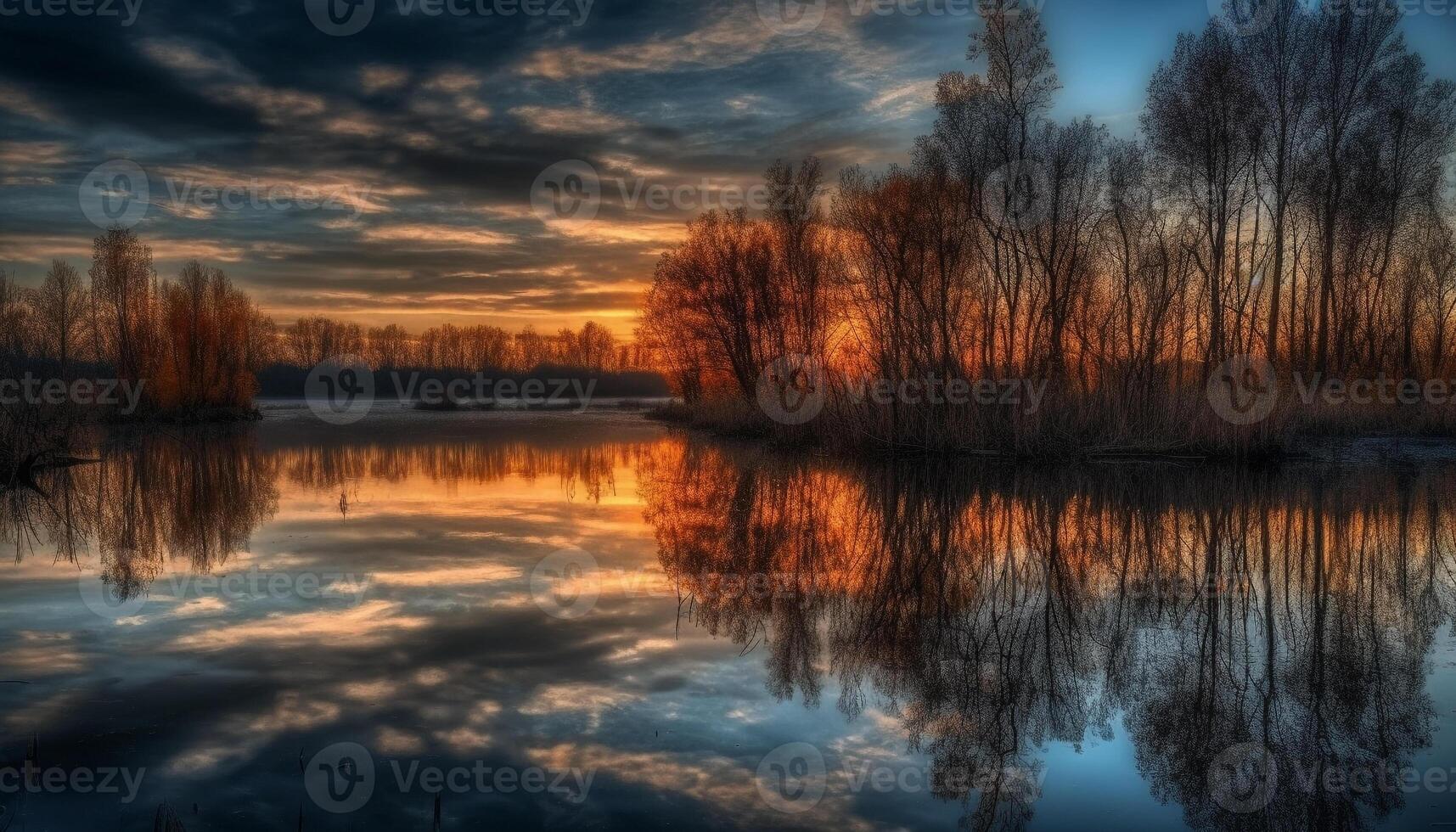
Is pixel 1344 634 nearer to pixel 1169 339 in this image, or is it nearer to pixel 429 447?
pixel 1169 339

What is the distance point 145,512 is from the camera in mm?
11281

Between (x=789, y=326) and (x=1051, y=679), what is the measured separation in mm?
24376

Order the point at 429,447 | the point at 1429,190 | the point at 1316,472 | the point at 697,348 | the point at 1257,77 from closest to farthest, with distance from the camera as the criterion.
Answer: the point at 1316,472 → the point at 1257,77 → the point at 429,447 → the point at 1429,190 → the point at 697,348

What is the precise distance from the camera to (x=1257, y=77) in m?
22.7

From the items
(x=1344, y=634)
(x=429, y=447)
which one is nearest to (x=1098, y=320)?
(x=429, y=447)
